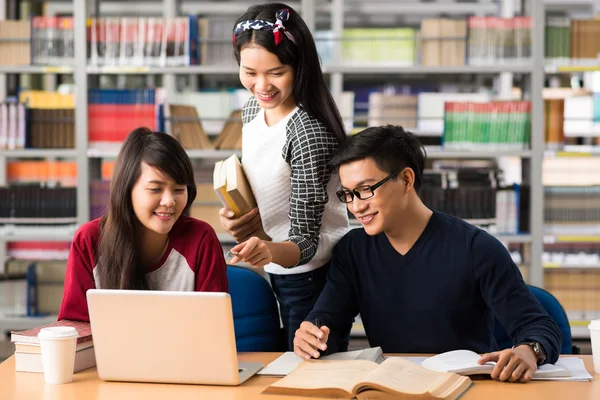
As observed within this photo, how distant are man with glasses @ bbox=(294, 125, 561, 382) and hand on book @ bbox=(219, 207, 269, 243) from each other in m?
0.23

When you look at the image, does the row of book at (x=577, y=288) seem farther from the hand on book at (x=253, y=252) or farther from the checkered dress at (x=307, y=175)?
the hand on book at (x=253, y=252)

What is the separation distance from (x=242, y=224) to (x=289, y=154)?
22 cm

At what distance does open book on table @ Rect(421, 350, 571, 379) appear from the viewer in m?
1.61

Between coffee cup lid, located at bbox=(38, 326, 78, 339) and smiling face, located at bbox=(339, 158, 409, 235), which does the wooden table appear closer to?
coffee cup lid, located at bbox=(38, 326, 78, 339)

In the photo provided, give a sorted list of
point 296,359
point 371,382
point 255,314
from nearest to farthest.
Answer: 1. point 371,382
2. point 296,359
3. point 255,314

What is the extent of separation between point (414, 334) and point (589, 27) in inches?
122

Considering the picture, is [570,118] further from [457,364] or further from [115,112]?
[457,364]

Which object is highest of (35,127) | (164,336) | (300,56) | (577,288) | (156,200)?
(300,56)

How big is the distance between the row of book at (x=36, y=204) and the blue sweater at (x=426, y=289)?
108 inches

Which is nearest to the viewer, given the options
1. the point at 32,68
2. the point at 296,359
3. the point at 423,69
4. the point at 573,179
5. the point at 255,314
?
the point at 296,359

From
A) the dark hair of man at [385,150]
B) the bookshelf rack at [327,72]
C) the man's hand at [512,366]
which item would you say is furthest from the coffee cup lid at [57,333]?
the bookshelf rack at [327,72]

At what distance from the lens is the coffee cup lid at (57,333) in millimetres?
1612

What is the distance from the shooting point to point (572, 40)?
14.4ft

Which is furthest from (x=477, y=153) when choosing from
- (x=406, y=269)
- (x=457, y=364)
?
(x=457, y=364)
